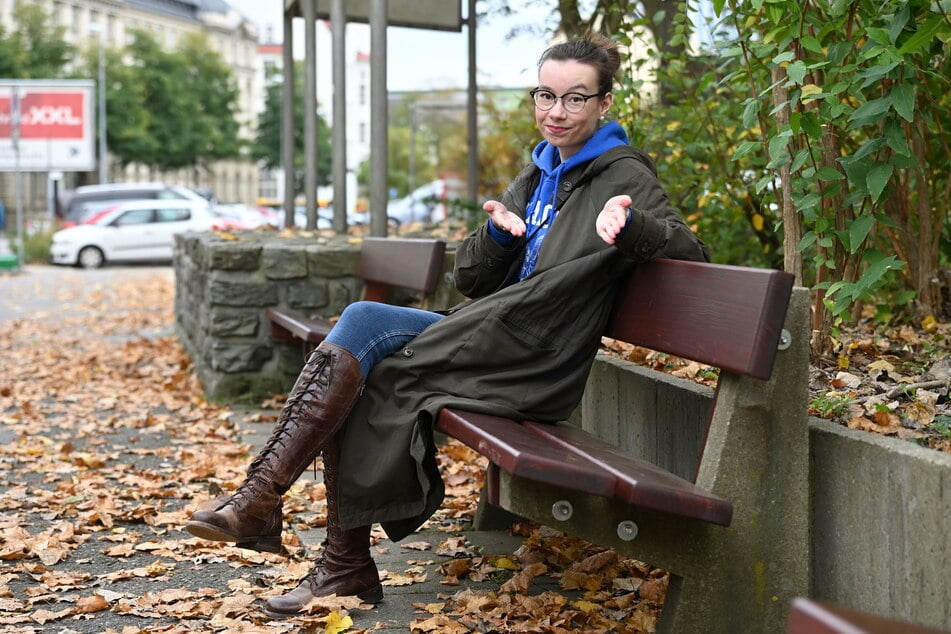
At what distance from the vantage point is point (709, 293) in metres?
2.95

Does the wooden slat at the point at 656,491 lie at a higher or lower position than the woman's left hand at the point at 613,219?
Answer: lower

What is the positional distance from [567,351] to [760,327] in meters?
0.71

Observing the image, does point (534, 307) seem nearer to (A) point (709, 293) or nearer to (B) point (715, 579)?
(A) point (709, 293)

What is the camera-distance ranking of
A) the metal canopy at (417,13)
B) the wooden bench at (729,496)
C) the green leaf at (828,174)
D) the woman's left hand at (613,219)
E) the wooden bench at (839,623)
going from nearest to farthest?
1. the wooden bench at (839,623)
2. the wooden bench at (729,496)
3. the woman's left hand at (613,219)
4. the green leaf at (828,174)
5. the metal canopy at (417,13)

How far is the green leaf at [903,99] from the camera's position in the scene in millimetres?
3254

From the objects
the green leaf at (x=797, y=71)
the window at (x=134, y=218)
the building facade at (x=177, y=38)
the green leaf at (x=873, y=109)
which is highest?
the building facade at (x=177, y=38)

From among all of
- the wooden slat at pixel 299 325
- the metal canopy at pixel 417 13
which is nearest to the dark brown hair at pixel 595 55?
the wooden slat at pixel 299 325

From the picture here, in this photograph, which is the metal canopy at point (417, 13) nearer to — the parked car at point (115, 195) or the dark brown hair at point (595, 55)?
the dark brown hair at point (595, 55)

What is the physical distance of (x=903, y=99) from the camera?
3312 mm

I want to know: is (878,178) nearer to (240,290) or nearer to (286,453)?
(286,453)

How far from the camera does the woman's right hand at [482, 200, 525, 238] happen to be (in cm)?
348

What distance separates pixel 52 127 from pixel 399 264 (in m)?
26.3

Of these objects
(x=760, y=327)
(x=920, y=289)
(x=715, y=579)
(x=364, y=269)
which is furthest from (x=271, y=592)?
(x=364, y=269)

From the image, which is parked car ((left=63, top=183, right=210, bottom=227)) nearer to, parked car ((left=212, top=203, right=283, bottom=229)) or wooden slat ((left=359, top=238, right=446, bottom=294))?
parked car ((left=212, top=203, right=283, bottom=229))
